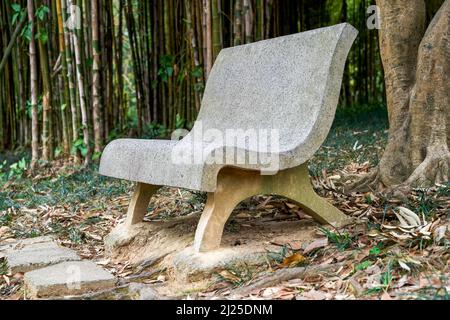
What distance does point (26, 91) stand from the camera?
8.09 meters

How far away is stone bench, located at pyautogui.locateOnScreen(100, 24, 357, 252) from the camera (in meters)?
2.77

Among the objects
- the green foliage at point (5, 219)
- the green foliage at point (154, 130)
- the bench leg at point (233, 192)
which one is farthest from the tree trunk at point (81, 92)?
the bench leg at point (233, 192)

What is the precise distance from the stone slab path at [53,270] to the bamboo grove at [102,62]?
249 centimetres

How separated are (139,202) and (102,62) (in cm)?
337

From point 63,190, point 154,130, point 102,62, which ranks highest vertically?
point 102,62

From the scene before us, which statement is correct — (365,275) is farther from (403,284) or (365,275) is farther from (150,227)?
(150,227)

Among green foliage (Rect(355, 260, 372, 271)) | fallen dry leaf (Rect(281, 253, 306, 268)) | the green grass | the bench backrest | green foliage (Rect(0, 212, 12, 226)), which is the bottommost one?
green foliage (Rect(0, 212, 12, 226))

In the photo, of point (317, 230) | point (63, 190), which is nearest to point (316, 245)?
point (317, 230)

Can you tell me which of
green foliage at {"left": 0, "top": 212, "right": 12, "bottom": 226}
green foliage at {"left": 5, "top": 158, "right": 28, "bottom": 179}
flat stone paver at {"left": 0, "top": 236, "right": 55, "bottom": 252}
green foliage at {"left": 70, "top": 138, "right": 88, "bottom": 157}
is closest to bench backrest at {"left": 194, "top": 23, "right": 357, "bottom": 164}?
flat stone paver at {"left": 0, "top": 236, "right": 55, "bottom": 252}

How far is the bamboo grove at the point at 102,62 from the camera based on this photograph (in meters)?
6.11

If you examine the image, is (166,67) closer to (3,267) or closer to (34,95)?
(34,95)

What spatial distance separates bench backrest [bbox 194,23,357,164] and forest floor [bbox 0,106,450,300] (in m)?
0.48

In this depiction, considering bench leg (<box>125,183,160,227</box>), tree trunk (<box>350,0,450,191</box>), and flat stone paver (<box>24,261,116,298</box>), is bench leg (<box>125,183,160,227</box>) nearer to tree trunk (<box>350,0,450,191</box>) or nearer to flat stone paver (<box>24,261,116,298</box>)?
flat stone paver (<box>24,261,116,298</box>)

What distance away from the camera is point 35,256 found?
341 centimetres
